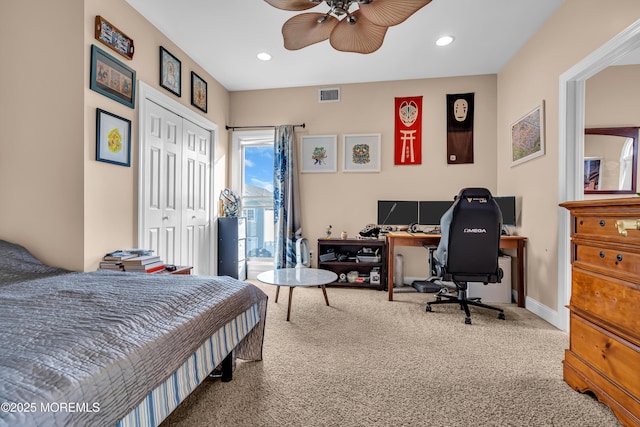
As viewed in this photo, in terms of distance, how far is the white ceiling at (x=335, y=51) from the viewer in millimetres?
2592

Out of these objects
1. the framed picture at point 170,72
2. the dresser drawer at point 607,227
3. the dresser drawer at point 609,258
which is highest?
the framed picture at point 170,72

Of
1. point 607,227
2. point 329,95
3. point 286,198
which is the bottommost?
point 607,227

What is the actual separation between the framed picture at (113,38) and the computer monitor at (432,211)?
3501 millimetres

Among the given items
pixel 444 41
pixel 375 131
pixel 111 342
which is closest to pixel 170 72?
pixel 375 131

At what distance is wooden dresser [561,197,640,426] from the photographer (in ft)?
4.13

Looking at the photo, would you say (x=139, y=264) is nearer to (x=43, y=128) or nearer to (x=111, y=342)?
(x=43, y=128)

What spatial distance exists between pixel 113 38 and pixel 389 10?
2171mm

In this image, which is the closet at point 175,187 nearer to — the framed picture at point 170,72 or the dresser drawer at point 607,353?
the framed picture at point 170,72

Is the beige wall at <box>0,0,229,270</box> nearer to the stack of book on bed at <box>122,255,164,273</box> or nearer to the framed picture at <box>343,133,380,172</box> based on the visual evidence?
the stack of book on bed at <box>122,255,164,273</box>

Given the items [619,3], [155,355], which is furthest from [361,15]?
[155,355]

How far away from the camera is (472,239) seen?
2.61 m

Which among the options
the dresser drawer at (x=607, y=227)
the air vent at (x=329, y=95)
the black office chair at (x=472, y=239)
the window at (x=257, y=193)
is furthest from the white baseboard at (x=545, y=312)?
the air vent at (x=329, y=95)

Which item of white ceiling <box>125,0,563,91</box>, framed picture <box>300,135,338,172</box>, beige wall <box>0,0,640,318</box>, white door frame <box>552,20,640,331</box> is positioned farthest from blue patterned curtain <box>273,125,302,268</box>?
white door frame <box>552,20,640,331</box>

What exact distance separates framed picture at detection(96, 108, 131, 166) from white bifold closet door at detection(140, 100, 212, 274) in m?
0.19
